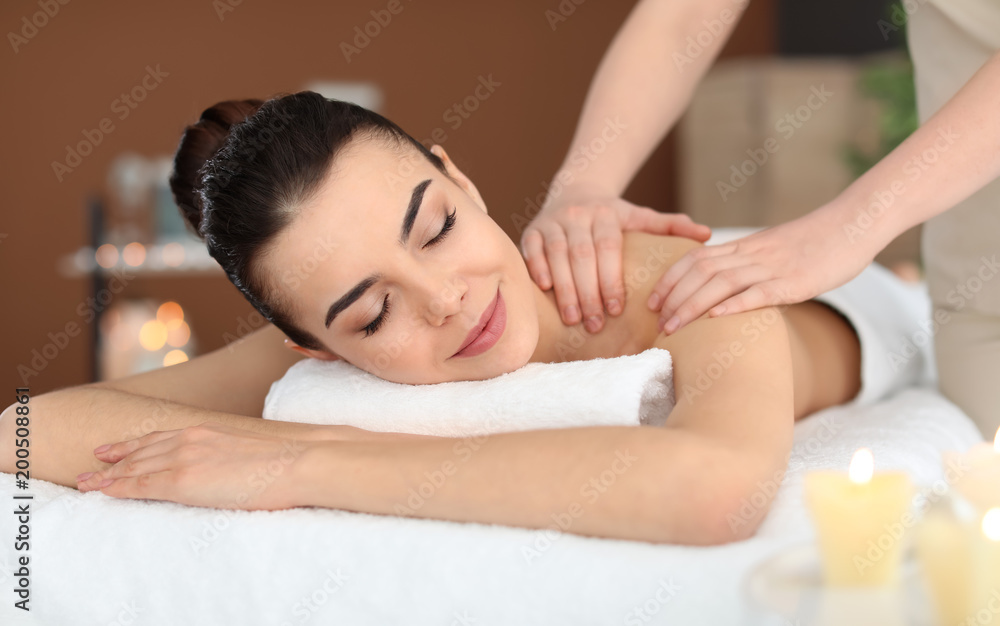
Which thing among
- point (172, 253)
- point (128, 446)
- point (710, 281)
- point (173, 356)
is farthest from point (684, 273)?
point (172, 253)

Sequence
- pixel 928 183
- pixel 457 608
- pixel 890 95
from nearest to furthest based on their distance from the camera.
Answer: pixel 457 608 → pixel 928 183 → pixel 890 95

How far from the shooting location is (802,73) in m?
4.59

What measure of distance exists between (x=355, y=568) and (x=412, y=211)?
19.4 inches

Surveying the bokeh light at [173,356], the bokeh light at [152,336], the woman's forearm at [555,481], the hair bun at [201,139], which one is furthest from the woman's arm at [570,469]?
the bokeh light at [152,336]

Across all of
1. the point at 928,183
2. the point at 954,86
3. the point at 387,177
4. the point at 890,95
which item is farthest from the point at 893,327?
the point at 890,95

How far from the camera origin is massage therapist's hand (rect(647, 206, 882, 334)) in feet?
3.64

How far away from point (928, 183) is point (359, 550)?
2.79ft

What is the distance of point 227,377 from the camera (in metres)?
1.45

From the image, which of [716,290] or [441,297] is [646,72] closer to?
[716,290]

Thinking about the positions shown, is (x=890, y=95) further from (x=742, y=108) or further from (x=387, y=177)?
(x=387, y=177)

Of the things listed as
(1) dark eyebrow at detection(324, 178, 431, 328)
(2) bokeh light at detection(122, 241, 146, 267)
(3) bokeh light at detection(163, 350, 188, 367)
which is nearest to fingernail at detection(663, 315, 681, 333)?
(1) dark eyebrow at detection(324, 178, 431, 328)

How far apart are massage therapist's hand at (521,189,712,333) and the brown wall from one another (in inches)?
139

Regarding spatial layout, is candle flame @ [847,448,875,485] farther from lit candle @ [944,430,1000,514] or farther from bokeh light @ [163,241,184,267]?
bokeh light @ [163,241,184,267]

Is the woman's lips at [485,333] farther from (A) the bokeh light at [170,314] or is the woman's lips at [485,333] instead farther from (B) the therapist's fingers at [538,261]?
(A) the bokeh light at [170,314]
